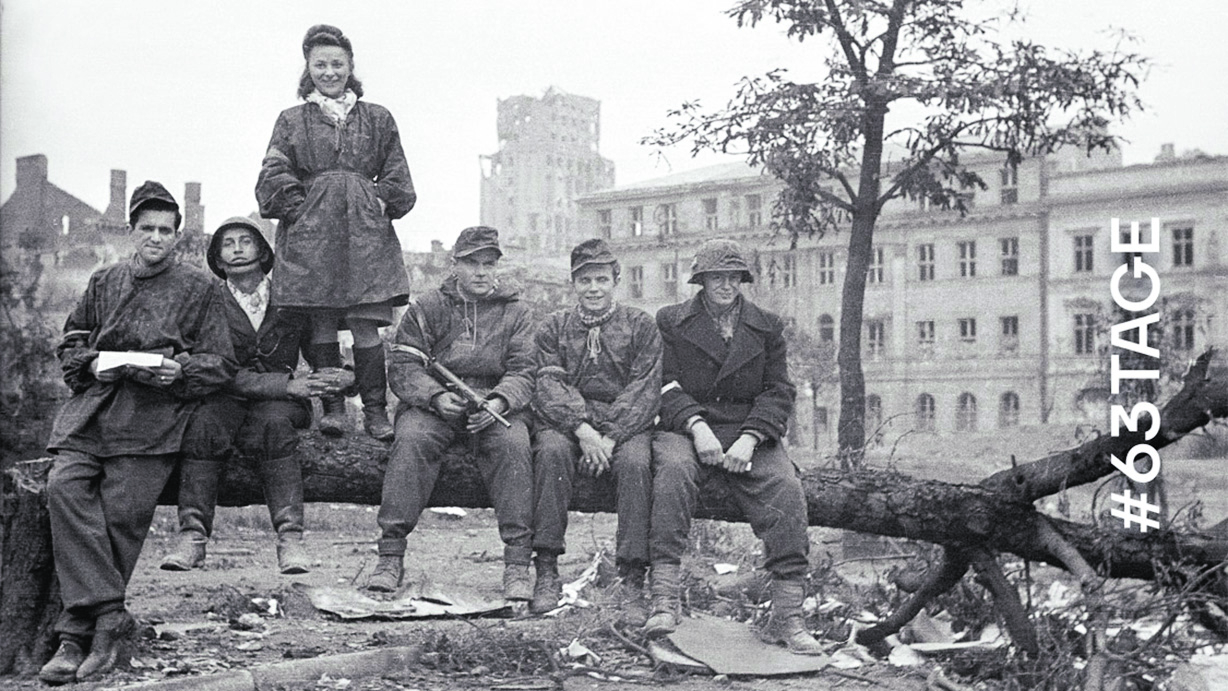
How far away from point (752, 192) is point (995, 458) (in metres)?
7.26

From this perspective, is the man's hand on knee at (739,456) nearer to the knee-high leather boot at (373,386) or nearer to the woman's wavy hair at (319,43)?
the knee-high leather boot at (373,386)

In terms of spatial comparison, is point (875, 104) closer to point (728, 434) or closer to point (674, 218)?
point (728, 434)

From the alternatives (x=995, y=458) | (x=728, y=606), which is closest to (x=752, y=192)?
(x=995, y=458)

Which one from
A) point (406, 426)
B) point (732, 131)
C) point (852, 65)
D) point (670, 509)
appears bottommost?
point (670, 509)

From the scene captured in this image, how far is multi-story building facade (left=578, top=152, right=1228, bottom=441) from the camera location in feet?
77.2

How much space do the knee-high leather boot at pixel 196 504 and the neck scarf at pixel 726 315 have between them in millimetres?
2483

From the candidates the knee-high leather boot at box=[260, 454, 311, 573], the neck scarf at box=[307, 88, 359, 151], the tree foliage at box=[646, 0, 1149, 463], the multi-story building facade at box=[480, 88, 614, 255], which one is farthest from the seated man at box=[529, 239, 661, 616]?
the multi-story building facade at box=[480, 88, 614, 255]

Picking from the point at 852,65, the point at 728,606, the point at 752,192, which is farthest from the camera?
the point at 752,192

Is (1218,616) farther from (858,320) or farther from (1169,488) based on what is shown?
(1169,488)

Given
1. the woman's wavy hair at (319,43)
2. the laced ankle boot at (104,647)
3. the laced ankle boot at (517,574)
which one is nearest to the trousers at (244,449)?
the laced ankle boot at (104,647)

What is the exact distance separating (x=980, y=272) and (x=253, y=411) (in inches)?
1077

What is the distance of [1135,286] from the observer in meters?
18.0

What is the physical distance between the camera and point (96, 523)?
16.6 ft

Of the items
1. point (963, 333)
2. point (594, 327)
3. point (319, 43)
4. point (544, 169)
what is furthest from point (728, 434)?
point (544, 169)
